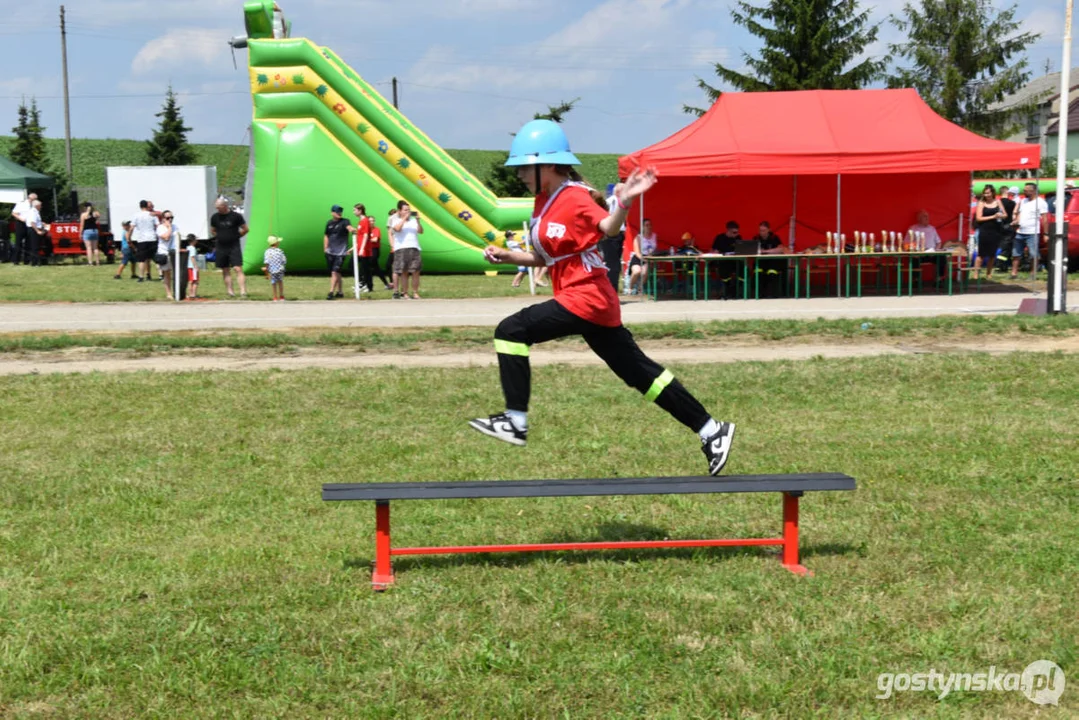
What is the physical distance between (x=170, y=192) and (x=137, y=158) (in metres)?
52.9

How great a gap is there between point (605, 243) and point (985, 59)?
4505 centimetres

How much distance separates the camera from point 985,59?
56.7 m

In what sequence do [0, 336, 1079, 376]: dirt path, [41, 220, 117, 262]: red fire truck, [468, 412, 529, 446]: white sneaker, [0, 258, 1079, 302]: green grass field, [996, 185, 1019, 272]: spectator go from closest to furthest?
1. [468, 412, 529, 446]: white sneaker
2. [0, 336, 1079, 376]: dirt path
3. [0, 258, 1079, 302]: green grass field
4. [996, 185, 1019, 272]: spectator
5. [41, 220, 117, 262]: red fire truck

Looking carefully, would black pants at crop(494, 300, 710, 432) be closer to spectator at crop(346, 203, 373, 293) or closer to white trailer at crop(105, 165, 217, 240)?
spectator at crop(346, 203, 373, 293)

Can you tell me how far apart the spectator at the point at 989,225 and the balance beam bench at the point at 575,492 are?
1892 centimetres

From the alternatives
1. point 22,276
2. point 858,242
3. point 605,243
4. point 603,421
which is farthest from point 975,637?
point 22,276

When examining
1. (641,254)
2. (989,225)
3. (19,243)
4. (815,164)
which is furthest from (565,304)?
(19,243)

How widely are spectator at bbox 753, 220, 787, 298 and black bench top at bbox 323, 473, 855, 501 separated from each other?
16366mm

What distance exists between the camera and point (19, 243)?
33844mm

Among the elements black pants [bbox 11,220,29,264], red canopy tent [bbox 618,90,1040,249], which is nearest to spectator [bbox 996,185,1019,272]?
red canopy tent [bbox 618,90,1040,249]

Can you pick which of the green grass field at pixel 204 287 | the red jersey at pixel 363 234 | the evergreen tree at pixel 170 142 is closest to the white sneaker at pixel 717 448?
the green grass field at pixel 204 287

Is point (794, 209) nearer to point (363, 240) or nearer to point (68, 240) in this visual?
point (363, 240)

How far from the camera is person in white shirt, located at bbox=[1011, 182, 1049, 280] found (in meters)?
22.5

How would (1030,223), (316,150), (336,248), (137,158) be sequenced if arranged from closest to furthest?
(336,248)
(1030,223)
(316,150)
(137,158)
